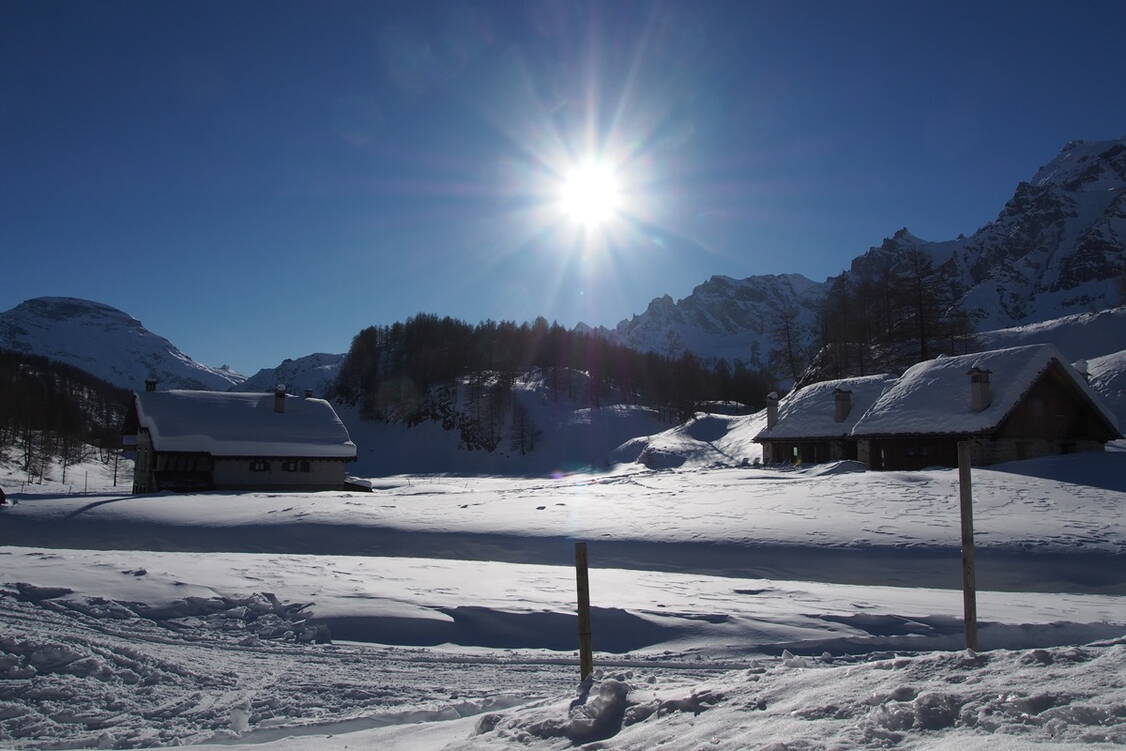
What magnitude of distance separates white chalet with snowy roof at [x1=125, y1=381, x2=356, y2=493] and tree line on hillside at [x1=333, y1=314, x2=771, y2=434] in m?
43.2

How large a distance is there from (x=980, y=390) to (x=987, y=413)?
1.11 m

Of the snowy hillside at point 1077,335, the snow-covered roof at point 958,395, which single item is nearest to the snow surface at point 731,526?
the snow-covered roof at point 958,395

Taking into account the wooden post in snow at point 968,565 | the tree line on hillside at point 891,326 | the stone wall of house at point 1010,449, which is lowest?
the wooden post in snow at point 968,565

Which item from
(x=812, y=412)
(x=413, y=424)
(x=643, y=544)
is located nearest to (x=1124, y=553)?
(x=643, y=544)

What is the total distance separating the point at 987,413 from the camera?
2844cm

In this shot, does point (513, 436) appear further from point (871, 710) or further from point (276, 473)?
point (871, 710)

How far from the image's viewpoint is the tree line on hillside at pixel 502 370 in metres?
93.9

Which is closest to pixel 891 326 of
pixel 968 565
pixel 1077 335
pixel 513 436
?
pixel 1077 335

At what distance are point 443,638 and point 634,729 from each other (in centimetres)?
438

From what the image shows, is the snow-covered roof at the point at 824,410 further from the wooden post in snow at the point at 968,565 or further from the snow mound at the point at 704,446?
the wooden post in snow at the point at 968,565

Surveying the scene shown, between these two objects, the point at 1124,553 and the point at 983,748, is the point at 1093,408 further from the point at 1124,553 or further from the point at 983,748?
the point at 983,748

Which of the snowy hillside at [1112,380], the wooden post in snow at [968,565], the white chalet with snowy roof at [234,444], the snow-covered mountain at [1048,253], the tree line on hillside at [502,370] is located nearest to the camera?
the wooden post in snow at [968,565]

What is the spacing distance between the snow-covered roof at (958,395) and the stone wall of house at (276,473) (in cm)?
2743

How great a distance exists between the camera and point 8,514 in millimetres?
22969
